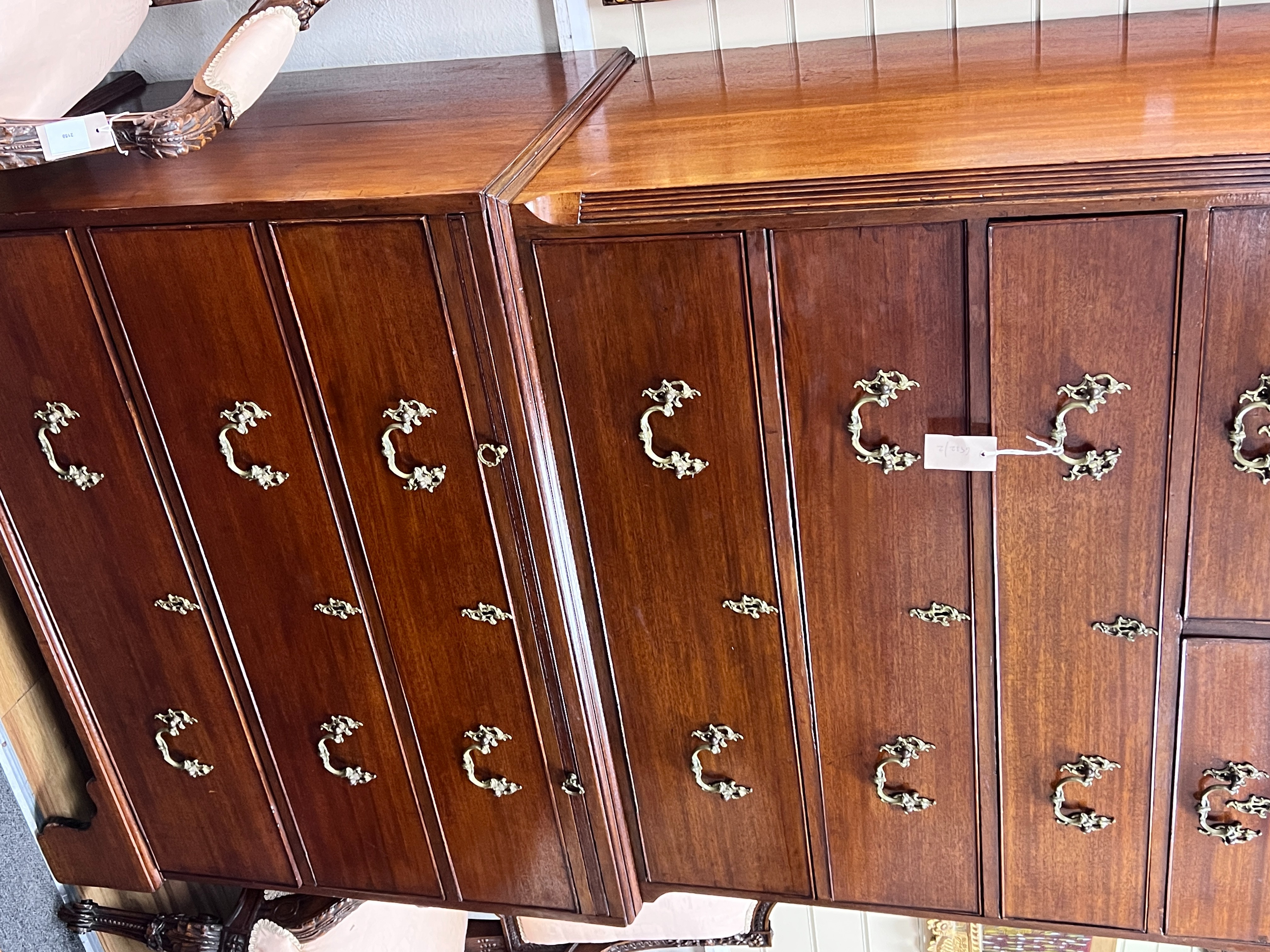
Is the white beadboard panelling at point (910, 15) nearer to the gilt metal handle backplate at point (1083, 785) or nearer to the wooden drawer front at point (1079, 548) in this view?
the wooden drawer front at point (1079, 548)

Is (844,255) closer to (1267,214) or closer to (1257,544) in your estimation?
(1267,214)

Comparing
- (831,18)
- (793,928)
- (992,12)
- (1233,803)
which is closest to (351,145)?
(831,18)

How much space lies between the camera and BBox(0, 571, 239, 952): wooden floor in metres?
1.52

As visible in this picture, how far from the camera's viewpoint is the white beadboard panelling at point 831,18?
4.66 ft

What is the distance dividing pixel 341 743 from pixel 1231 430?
3.35 feet

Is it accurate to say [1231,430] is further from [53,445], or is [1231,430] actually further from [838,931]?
[838,931]

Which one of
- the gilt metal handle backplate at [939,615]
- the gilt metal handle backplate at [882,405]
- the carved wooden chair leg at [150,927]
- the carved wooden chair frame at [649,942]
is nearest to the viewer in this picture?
the gilt metal handle backplate at [882,405]

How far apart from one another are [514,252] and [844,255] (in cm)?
30

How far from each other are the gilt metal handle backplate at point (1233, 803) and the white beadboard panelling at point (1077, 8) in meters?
0.84

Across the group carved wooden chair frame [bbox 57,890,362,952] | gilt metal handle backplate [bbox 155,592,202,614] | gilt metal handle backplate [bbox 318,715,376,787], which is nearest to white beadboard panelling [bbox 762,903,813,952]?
carved wooden chair frame [bbox 57,890,362,952]

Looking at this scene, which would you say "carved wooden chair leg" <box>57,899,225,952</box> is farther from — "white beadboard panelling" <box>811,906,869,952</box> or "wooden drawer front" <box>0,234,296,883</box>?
"white beadboard panelling" <box>811,906,869,952</box>

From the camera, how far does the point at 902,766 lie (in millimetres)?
1260

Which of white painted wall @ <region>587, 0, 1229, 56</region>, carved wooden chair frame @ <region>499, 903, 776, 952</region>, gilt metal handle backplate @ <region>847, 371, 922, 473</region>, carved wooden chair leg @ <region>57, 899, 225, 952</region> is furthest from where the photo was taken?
carved wooden chair frame @ <region>499, 903, 776, 952</region>

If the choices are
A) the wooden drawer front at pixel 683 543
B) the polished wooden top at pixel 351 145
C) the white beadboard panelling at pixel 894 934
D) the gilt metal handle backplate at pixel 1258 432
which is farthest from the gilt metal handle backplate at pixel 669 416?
the white beadboard panelling at pixel 894 934
